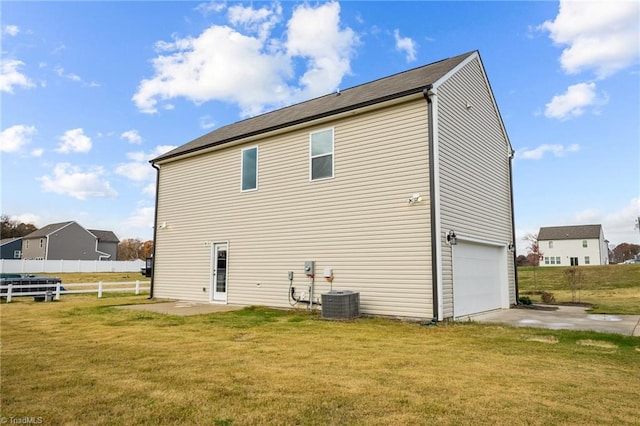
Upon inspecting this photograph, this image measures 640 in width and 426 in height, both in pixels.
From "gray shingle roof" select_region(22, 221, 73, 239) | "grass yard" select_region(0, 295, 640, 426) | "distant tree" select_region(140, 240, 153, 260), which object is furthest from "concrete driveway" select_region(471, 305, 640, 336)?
"distant tree" select_region(140, 240, 153, 260)

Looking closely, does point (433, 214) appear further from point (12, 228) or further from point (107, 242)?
point (12, 228)

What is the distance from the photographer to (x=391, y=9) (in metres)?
13.5

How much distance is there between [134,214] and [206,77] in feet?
36.1

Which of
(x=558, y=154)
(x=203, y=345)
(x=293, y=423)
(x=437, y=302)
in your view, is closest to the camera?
(x=293, y=423)

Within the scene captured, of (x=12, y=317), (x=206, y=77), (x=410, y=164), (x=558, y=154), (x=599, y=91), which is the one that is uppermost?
(x=206, y=77)

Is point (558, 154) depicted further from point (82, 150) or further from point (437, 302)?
point (82, 150)

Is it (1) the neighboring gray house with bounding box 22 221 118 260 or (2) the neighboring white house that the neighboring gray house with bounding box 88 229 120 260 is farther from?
(2) the neighboring white house

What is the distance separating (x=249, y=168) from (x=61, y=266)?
36.1m

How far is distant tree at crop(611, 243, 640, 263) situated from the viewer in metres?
77.5

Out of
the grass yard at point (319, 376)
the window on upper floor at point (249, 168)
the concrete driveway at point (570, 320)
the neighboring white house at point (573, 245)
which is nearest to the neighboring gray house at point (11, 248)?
the window on upper floor at point (249, 168)

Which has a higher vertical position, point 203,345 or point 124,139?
point 124,139

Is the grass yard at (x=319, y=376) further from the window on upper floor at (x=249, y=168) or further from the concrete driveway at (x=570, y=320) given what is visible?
the window on upper floor at (x=249, y=168)

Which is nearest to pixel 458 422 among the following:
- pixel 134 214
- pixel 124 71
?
pixel 124 71

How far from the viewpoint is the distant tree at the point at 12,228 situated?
56.8 metres
